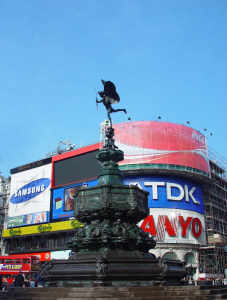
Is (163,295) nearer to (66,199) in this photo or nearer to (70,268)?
(70,268)

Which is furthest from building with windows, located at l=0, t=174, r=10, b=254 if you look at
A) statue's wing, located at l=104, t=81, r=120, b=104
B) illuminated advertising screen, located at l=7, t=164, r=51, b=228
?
statue's wing, located at l=104, t=81, r=120, b=104

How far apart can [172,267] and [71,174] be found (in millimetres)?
44768

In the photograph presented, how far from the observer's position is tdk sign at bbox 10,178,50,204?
56425mm

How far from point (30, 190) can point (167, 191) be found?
26.3m

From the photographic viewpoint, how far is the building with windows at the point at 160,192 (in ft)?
145

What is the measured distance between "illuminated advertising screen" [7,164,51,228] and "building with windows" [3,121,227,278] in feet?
0.57

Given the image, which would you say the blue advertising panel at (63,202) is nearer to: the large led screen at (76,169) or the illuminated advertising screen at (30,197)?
the large led screen at (76,169)

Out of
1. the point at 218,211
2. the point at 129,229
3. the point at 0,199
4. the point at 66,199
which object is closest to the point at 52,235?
the point at 66,199

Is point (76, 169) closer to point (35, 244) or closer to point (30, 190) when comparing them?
point (30, 190)

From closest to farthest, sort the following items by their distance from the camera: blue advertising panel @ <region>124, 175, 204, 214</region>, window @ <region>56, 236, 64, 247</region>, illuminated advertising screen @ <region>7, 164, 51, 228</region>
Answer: blue advertising panel @ <region>124, 175, 204, 214</region>
window @ <region>56, 236, 64, 247</region>
illuminated advertising screen @ <region>7, 164, 51, 228</region>

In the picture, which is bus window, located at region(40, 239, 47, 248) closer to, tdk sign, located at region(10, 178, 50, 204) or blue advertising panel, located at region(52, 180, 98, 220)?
blue advertising panel, located at region(52, 180, 98, 220)

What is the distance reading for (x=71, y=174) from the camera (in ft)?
174

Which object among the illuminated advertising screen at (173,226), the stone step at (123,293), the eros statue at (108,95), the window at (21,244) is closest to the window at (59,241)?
the window at (21,244)

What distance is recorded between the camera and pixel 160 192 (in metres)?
45.2
